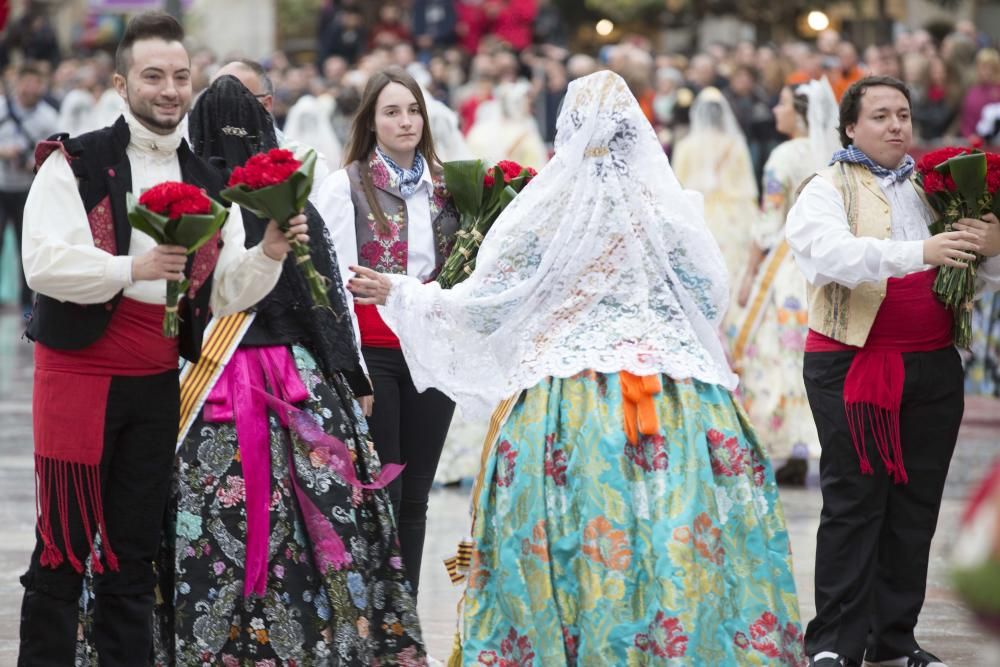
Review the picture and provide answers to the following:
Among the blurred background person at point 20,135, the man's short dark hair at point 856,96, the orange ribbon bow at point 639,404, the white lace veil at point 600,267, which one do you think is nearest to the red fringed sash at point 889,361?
the man's short dark hair at point 856,96

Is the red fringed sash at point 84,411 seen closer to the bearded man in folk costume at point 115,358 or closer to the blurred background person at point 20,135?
the bearded man in folk costume at point 115,358

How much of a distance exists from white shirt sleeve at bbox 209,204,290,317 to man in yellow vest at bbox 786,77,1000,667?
1787 millimetres

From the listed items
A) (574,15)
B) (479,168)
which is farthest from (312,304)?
(574,15)

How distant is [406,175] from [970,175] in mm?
1890

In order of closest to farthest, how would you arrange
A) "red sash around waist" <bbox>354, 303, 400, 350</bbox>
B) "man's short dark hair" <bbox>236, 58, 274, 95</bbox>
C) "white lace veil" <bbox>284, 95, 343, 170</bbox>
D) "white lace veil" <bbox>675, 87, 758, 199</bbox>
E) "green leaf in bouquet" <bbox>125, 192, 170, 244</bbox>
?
1. "green leaf in bouquet" <bbox>125, 192, 170, 244</bbox>
2. "red sash around waist" <bbox>354, 303, 400, 350</bbox>
3. "man's short dark hair" <bbox>236, 58, 274, 95</bbox>
4. "white lace veil" <bbox>675, 87, 758, 199</bbox>
5. "white lace veil" <bbox>284, 95, 343, 170</bbox>

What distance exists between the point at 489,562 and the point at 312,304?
3.14 feet

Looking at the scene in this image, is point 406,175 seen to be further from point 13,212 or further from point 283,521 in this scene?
point 13,212

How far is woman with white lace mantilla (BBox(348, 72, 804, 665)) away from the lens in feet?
16.1

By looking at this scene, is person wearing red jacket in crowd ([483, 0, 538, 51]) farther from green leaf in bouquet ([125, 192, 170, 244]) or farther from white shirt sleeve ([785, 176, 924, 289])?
green leaf in bouquet ([125, 192, 170, 244])

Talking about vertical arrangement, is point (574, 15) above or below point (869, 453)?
above

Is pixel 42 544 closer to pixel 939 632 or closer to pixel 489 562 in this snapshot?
pixel 489 562

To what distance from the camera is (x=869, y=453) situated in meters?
5.82

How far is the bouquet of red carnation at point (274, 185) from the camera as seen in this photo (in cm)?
473

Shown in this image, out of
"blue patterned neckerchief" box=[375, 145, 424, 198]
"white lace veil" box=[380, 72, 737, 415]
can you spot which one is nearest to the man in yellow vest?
"white lace veil" box=[380, 72, 737, 415]
